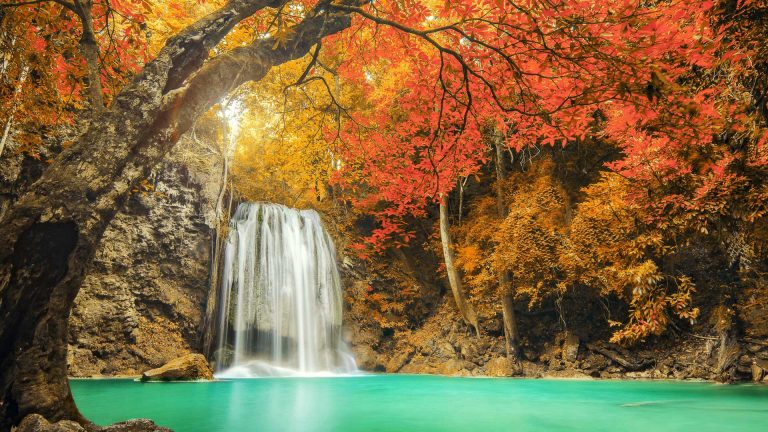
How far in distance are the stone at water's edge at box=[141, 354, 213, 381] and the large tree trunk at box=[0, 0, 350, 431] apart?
5992mm

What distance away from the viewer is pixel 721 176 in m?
5.85

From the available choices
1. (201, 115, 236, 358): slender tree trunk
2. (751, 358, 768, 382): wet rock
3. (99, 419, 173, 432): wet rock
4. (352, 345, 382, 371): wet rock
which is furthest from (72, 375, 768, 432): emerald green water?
(352, 345, 382, 371): wet rock

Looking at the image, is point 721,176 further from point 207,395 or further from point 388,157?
point 207,395

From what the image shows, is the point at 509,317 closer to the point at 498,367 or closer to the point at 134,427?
the point at 498,367

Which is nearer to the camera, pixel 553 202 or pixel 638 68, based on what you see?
pixel 638 68

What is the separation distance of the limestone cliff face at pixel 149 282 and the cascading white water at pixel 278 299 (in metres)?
1.11

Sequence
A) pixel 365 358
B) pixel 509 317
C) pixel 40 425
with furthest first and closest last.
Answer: pixel 365 358
pixel 509 317
pixel 40 425

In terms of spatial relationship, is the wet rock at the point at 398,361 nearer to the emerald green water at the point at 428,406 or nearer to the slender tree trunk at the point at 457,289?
the slender tree trunk at the point at 457,289

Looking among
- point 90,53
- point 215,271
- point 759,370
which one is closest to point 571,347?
point 759,370

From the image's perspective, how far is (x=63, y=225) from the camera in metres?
2.75

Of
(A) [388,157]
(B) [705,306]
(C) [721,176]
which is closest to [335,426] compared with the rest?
(C) [721,176]

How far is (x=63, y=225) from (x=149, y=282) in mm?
8513

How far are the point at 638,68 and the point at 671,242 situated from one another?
8482 mm

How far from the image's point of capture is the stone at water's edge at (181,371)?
845cm
